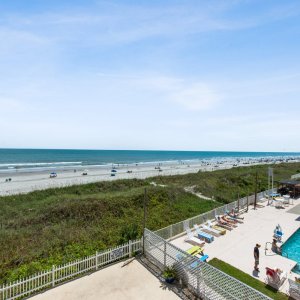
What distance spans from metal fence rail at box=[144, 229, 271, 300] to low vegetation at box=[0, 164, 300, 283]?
367 cm

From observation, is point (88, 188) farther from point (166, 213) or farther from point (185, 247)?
point (185, 247)

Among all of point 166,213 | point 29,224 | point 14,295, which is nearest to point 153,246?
point 14,295

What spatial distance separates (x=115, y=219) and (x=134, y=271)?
28.8 feet

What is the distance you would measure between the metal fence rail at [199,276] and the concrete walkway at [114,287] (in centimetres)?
102

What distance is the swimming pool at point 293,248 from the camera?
49.1 ft

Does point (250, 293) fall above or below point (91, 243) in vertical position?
above

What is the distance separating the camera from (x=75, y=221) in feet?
65.2

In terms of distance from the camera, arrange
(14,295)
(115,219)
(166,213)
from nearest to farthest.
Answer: (14,295)
(115,219)
(166,213)

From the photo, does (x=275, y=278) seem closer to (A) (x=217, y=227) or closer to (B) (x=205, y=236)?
(B) (x=205, y=236)

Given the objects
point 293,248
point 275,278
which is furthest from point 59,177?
point 275,278

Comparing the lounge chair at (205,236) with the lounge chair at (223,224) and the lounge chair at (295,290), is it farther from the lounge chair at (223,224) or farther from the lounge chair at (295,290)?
the lounge chair at (295,290)

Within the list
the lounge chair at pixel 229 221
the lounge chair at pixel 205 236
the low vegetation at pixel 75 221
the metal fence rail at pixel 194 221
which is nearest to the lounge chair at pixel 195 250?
the lounge chair at pixel 205 236

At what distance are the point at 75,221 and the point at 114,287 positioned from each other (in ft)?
32.6

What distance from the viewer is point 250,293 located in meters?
8.72
